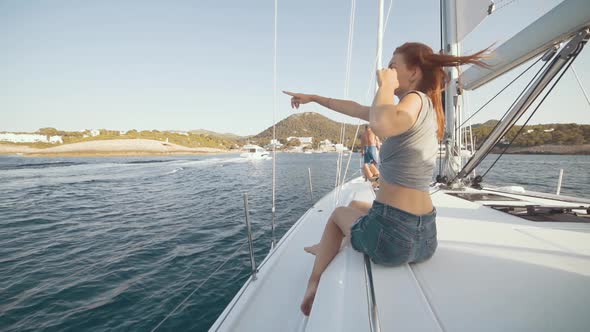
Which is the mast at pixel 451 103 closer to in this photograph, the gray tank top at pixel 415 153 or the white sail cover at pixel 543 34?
the white sail cover at pixel 543 34

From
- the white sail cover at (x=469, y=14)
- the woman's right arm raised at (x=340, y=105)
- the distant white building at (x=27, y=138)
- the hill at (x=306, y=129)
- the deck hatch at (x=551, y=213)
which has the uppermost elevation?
the hill at (x=306, y=129)

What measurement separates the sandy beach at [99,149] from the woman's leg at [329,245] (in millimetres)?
75213

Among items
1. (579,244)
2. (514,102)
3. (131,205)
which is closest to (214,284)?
(579,244)

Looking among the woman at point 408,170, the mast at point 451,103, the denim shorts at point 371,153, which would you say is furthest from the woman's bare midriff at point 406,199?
the denim shorts at point 371,153

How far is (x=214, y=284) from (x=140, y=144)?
250ft

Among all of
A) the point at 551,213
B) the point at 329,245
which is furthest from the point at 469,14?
the point at 329,245

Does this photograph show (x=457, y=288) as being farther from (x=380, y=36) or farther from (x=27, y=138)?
(x=27, y=138)

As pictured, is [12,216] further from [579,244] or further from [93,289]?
[579,244]

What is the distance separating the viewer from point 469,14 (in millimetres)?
3680

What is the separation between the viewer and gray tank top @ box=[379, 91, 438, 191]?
1159 millimetres

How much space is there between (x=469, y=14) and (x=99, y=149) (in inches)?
3089

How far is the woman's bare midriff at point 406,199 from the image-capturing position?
48.9 inches

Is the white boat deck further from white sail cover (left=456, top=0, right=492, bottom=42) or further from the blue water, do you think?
white sail cover (left=456, top=0, right=492, bottom=42)

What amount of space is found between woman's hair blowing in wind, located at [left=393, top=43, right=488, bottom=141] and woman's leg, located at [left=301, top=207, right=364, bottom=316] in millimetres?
793
